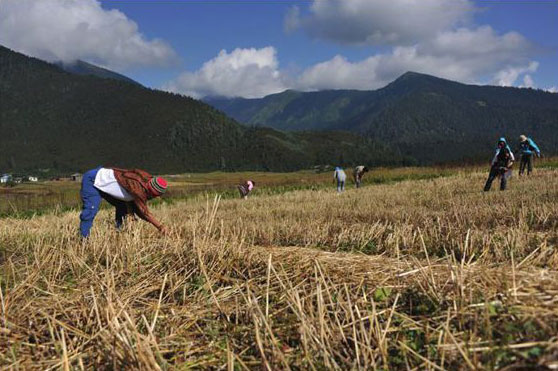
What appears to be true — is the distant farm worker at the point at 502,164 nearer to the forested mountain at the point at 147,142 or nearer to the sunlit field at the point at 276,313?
the sunlit field at the point at 276,313

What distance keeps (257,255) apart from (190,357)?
1.62 metres

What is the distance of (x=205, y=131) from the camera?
179375 millimetres

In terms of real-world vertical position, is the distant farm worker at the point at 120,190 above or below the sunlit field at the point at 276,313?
above

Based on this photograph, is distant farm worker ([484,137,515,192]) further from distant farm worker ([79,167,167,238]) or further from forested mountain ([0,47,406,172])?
forested mountain ([0,47,406,172])

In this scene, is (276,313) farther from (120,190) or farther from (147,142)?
(147,142)

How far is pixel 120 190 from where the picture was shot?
244 inches

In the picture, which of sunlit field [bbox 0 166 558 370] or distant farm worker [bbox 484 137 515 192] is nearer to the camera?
sunlit field [bbox 0 166 558 370]

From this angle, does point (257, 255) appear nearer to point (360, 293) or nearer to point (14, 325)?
point (360, 293)

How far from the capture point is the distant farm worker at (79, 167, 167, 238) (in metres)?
5.85

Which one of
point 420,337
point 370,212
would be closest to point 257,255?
point 420,337

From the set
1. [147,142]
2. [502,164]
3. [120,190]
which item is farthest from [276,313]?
[147,142]

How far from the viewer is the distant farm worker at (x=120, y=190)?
5848 mm

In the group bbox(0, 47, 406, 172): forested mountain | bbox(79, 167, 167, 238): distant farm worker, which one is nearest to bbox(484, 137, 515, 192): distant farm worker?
bbox(79, 167, 167, 238): distant farm worker

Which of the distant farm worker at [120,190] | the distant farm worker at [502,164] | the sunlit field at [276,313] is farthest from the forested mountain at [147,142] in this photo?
the sunlit field at [276,313]
